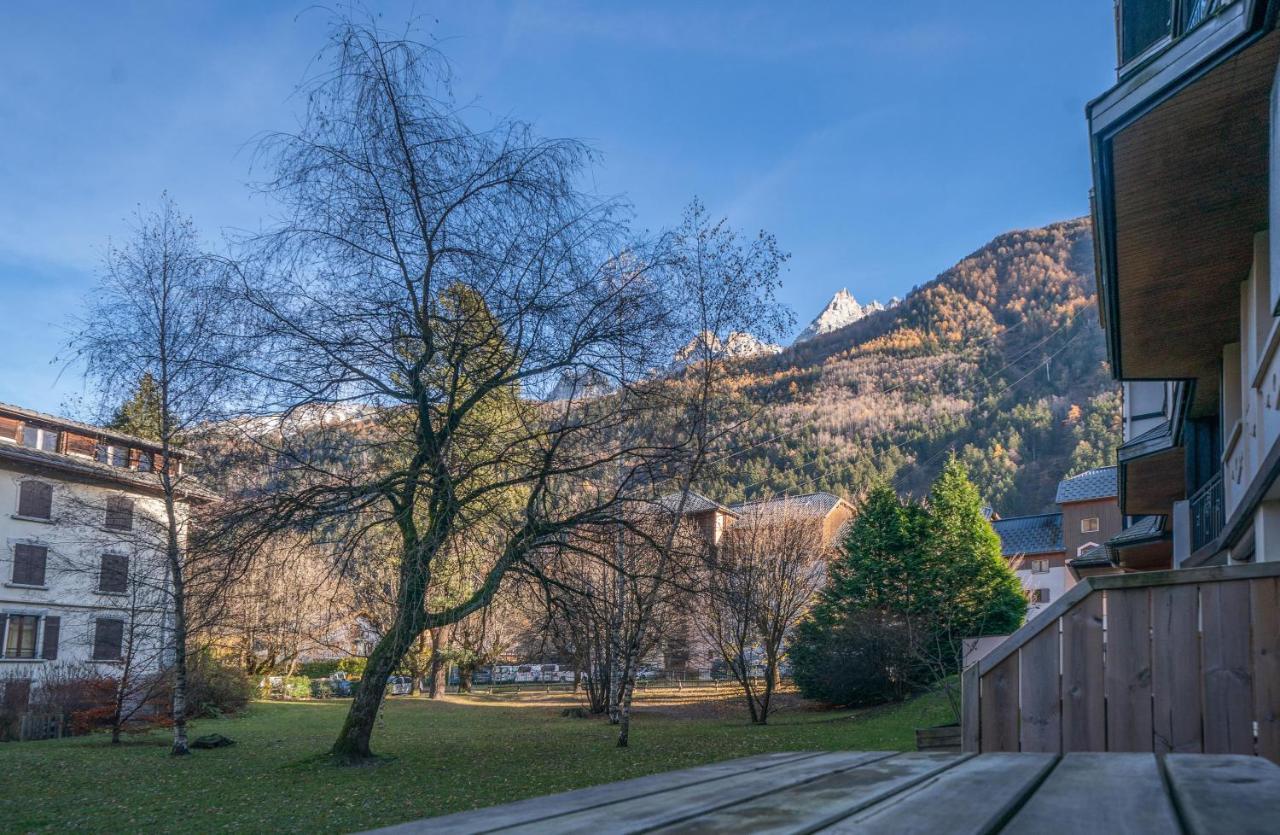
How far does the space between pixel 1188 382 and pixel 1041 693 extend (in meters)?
10.7

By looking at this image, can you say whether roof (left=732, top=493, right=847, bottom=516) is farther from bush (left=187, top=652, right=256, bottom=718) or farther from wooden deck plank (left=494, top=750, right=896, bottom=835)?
wooden deck plank (left=494, top=750, right=896, bottom=835)

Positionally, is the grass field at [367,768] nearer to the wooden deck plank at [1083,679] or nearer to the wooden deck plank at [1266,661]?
the wooden deck plank at [1083,679]

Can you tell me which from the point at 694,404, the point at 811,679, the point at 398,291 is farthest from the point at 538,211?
the point at 811,679

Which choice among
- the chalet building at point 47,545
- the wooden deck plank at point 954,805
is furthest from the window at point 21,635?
the wooden deck plank at point 954,805

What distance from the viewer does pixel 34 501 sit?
101 ft

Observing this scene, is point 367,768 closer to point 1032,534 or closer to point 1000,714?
point 1000,714

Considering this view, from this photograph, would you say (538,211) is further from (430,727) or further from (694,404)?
(430,727)

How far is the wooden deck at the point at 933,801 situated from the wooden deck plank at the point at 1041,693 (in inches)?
63.5

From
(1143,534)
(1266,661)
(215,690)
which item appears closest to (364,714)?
(1266,661)

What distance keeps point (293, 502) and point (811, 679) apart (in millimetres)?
20696

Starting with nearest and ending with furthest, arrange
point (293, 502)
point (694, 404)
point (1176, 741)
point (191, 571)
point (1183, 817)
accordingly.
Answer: point (1183, 817), point (1176, 741), point (293, 502), point (191, 571), point (694, 404)

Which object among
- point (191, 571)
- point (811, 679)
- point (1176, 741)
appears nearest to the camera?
point (1176, 741)

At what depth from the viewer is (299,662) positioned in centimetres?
5041

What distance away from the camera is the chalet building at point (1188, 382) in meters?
3.99
